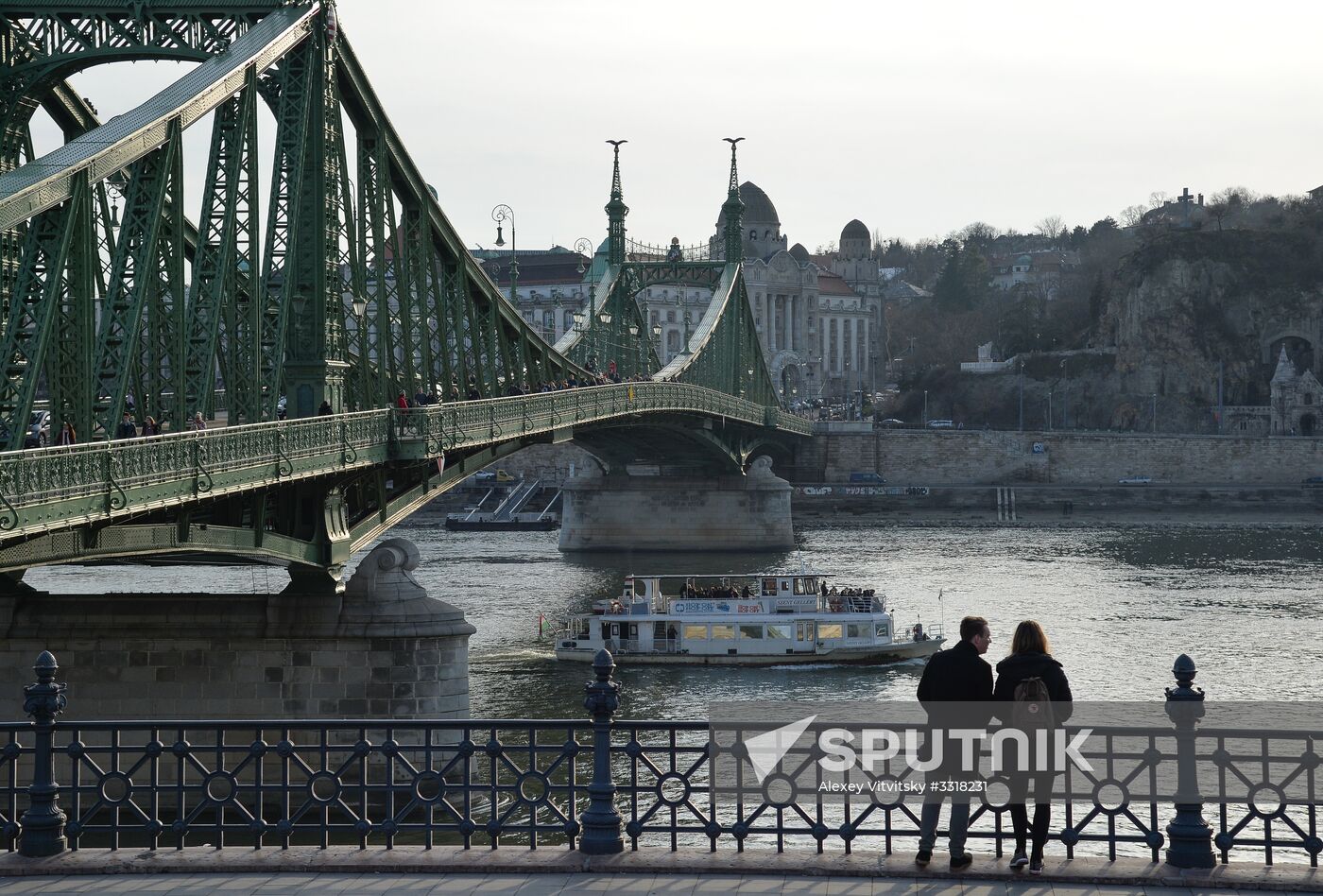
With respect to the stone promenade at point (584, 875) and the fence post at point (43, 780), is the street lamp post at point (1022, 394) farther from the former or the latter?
the fence post at point (43, 780)

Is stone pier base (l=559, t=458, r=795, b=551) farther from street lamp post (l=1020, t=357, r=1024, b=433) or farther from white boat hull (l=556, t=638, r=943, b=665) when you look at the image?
street lamp post (l=1020, t=357, r=1024, b=433)

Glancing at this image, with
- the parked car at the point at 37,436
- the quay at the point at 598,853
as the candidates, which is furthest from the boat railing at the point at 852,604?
the quay at the point at 598,853

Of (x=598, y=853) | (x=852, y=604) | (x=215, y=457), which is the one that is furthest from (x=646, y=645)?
(x=598, y=853)

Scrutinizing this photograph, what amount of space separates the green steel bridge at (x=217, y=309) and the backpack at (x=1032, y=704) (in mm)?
12017

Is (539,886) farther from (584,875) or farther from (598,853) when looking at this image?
(598,853)

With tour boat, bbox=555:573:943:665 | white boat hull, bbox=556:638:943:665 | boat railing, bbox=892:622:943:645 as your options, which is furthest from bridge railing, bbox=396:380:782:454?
boat railing, bbox=892:622:943:645

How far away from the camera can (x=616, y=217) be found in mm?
84625

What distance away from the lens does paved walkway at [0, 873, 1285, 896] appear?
12547 mm

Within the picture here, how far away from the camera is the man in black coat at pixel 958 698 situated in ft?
42.6

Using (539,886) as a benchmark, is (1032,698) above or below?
above

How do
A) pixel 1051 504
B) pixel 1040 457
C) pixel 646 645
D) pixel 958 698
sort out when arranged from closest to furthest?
pixel 958 698
pixel 646 645
pixel 1051 504
pixel 1040 457

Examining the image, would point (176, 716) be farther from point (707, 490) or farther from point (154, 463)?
point (707, 490)

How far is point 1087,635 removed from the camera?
5019cm

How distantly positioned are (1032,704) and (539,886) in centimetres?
371
